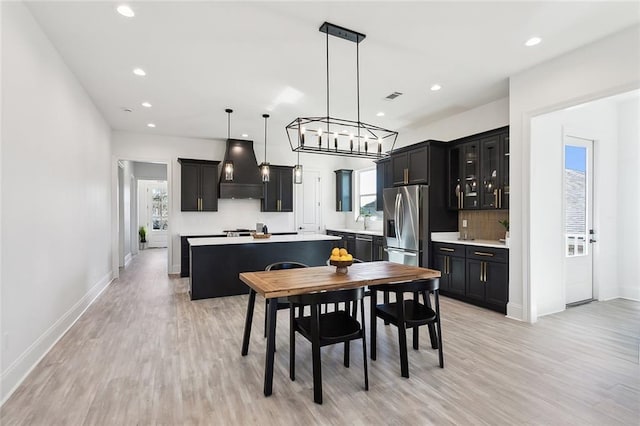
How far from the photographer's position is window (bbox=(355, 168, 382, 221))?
8.21 meters

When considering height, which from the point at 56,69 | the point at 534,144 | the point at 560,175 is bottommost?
the point at 560,175

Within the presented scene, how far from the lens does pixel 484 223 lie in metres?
5.16

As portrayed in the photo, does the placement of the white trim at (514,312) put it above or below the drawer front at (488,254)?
below

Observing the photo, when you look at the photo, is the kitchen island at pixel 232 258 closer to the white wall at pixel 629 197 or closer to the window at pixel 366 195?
the window at pixel 366 195

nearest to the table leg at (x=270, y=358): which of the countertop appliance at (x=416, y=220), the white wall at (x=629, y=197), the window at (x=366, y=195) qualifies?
the countertop appliance at (x=416, y=220)

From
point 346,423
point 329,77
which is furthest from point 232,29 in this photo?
point 346,423

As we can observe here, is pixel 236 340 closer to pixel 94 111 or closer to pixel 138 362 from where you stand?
pixel 138 362

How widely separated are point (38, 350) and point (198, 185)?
4.61m

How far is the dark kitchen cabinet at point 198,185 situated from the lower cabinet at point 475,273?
188 inches

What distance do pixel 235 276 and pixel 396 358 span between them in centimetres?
308

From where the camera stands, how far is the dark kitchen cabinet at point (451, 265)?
15.7 ft

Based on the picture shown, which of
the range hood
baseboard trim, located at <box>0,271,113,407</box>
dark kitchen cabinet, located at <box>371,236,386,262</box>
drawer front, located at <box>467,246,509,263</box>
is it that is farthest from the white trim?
the range hood

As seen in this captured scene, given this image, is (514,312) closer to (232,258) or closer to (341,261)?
(341,261)

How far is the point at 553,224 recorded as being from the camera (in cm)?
412
